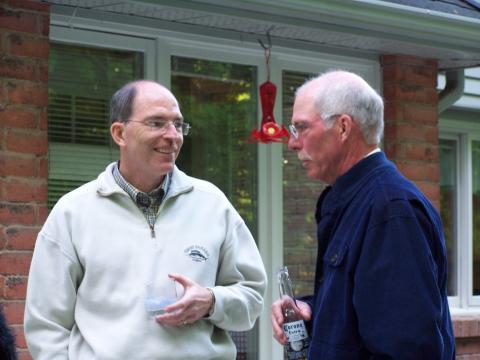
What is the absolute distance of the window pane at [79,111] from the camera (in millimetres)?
5492

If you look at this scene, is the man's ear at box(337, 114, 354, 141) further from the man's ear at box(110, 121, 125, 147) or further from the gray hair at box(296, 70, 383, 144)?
the man's ear at box(110, 121, 125, 147)

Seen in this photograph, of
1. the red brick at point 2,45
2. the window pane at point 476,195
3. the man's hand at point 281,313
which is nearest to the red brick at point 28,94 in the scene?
the red brick at point 2,45

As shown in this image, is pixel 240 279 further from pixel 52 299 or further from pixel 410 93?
pixel 410 93

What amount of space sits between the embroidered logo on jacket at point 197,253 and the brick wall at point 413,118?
321 cm

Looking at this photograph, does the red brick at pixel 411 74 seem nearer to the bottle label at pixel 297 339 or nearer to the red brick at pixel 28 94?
the red brick at pixel 28 94

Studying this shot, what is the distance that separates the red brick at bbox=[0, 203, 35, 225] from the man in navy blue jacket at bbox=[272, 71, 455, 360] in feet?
7.64

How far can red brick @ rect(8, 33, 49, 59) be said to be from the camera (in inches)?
201

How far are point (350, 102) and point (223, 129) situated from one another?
3.38m

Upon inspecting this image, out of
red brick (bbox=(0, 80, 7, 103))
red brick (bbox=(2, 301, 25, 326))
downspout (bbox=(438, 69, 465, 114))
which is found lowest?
red brick (bbox=(2, 301, 25, 326))

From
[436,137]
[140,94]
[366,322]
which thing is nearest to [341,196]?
[366,322]

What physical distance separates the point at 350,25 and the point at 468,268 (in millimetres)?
3224

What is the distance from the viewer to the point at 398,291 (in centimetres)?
266

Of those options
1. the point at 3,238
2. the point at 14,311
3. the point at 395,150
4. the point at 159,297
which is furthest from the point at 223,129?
the point at 159,297

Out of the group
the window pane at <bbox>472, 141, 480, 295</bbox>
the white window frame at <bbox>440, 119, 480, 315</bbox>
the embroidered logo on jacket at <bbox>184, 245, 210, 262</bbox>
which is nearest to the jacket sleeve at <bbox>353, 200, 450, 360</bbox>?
the embroidered logo on jacket at <bbox>184, 245, 210, 262</bbox>
